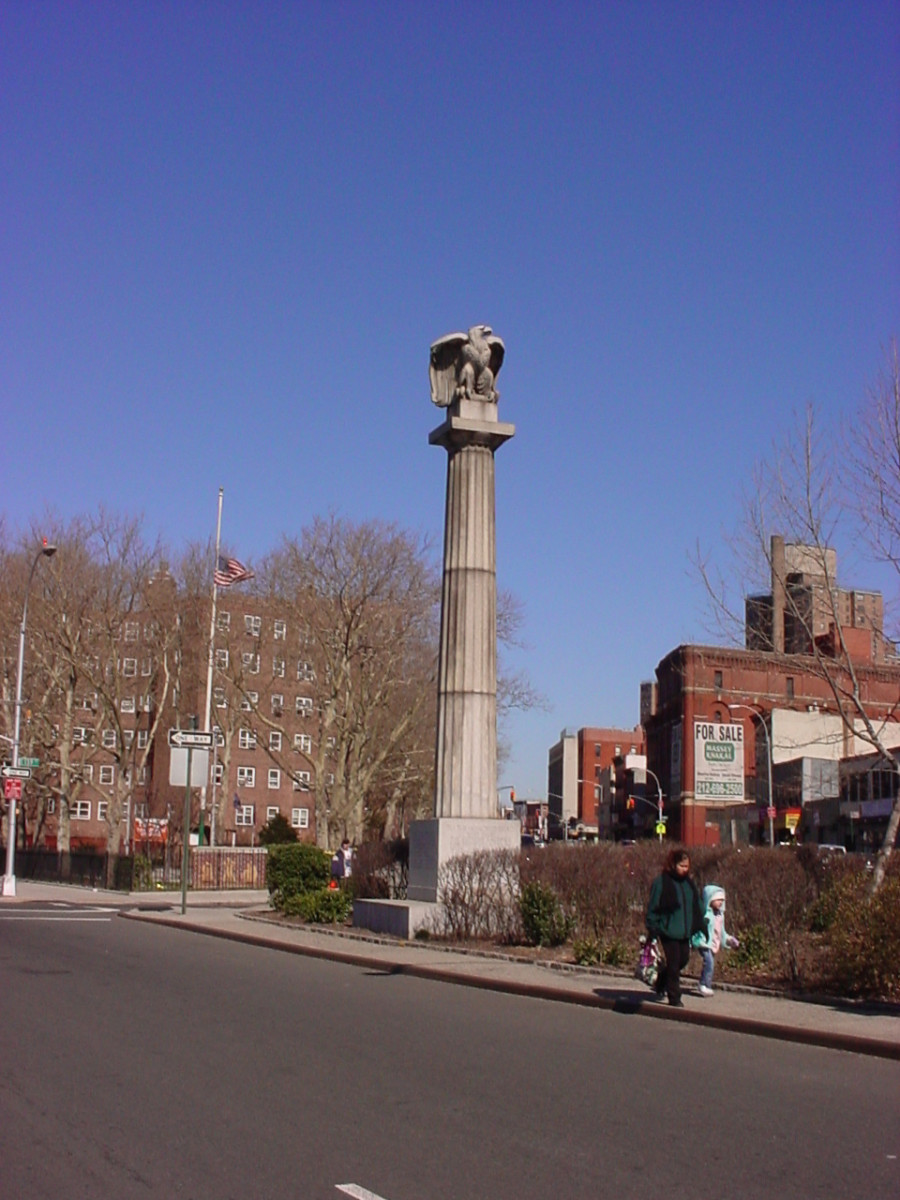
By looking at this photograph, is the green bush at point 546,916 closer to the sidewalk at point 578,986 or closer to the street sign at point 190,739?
the sidewalk at point 578,986

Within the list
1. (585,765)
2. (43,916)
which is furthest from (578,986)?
(585,765)

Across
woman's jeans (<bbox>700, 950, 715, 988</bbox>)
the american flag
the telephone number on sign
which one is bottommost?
woman's jeans (<bbox>700, 950, 715, 988</bbox>)

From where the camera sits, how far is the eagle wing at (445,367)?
73.6ft

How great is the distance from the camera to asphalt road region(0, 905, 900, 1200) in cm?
629

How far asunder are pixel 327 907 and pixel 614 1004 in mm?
11466

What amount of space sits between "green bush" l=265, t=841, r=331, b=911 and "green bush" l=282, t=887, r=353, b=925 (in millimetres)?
2415

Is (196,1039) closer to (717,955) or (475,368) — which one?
(717,955)

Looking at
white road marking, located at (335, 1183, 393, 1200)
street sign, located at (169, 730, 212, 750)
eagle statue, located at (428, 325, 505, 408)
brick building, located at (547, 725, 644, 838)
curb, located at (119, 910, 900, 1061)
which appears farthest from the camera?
brick building, located at (547, 725, 644, 838)

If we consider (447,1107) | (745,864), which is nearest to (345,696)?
(745,864)

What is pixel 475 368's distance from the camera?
22.3m

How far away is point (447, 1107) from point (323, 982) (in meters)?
7.50

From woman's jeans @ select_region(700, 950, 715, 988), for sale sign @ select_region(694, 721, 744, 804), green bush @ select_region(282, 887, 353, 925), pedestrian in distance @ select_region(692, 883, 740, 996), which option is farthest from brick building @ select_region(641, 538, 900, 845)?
woman's jeans @ select_region(700, 950, 715, 988)

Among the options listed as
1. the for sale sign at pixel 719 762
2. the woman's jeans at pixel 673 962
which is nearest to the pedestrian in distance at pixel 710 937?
the woman's jeans at pixel 673 962

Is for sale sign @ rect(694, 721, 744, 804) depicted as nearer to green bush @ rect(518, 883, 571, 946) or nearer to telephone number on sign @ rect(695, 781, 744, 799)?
telephone number on sign @ rect(695, 781, 744, 799)
